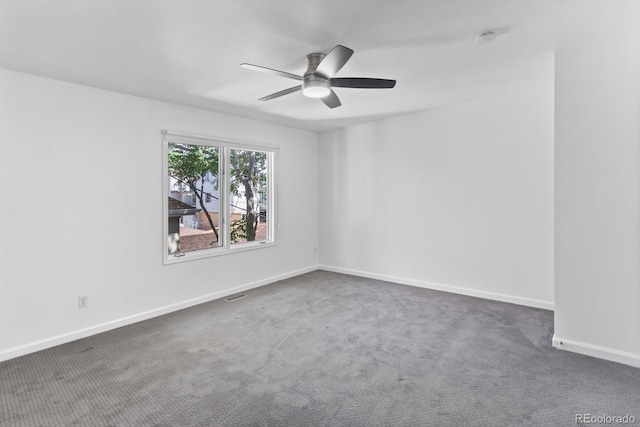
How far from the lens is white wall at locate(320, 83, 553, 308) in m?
3.74

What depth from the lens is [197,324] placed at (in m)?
3.41

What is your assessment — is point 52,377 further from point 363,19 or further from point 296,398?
point 363,19

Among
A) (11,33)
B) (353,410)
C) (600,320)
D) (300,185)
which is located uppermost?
(11,33)

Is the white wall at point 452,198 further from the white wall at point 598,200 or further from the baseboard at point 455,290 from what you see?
the white wall at point 598,200

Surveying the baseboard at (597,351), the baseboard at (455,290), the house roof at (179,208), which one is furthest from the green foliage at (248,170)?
the baseboard at (597,351)

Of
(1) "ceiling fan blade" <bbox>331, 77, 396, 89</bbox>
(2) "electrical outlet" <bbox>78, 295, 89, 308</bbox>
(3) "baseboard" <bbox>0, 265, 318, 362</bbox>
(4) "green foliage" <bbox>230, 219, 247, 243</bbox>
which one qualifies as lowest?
(3) "baseboard" <bbox>0, 265, 318, 362</bbox>

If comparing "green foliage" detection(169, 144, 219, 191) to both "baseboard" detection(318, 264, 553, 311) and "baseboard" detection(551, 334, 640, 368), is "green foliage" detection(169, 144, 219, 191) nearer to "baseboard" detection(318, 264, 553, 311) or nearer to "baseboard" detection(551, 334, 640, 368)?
"baseboard" detection(318, 264, 553, 311)

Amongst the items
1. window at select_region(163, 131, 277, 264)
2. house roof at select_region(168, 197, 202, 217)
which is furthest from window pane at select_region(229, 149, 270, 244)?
house roof at select_region(168, 197, 202, 217)

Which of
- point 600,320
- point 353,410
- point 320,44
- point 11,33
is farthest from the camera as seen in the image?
point 600,320

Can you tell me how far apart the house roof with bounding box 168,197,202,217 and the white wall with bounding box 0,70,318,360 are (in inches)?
9.8

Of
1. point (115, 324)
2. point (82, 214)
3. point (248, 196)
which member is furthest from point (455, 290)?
point (82, 214)

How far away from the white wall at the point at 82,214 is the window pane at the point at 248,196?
56 centimetres

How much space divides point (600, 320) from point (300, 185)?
13.4 feet

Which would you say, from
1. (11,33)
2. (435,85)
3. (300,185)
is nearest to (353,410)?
(435,85)
